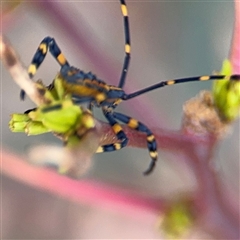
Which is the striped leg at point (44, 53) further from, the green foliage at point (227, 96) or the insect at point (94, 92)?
the green foliage at point (227, 96)

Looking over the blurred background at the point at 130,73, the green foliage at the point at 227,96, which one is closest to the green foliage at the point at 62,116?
the green foliage at the point at 227,96

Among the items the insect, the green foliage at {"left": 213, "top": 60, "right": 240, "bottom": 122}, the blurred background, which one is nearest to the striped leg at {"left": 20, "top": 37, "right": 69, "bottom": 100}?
the insect

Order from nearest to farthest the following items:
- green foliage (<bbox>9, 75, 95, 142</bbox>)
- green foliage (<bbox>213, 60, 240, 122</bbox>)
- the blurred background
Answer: green foliage (<bbox>9, 75, 95, 142</bbox>) → green foliage (<bbox>213, 60, 240, 122</bbox>) → the blurred background

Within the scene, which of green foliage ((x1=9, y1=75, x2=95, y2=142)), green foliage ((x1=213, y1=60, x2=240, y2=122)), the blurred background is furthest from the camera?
the blurred background

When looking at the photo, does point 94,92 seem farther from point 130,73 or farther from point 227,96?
point 130,73

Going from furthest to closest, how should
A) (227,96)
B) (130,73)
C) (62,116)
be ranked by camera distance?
(130,73) < (227,96) < (62,116)

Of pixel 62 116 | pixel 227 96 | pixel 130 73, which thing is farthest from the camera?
pixel 130 73

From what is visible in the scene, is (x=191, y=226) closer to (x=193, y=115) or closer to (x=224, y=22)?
(x=193, y=115)

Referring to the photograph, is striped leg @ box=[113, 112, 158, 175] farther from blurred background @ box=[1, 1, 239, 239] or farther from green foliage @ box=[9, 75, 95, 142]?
blurred background @ box=[1, 1, 239, 239]

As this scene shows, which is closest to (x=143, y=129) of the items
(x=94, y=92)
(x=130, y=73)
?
(x=94, y=92)

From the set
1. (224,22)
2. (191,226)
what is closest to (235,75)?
(191,226)

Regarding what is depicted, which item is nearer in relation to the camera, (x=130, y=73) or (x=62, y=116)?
(x=62, y=116)
